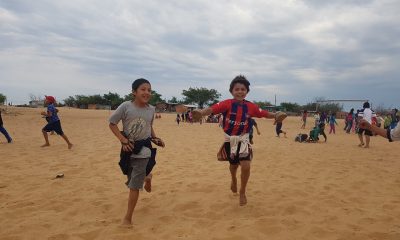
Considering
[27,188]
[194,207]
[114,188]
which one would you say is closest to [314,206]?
[194,207]

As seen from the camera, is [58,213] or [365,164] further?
[365,164]

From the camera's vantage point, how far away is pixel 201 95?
92188mm

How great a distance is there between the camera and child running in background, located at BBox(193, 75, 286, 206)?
4.57 metres

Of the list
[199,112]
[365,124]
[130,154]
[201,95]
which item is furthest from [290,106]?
[130,154]

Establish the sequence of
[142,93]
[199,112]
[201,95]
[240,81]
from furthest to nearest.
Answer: [201,95] → [240,81] → [199,112] → [142,93]

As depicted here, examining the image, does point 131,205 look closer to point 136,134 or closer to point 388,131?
point 136,134

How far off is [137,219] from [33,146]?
8.34 meters

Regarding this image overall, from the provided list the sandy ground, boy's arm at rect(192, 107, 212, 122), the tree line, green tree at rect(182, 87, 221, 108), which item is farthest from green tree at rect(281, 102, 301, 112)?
boy's arm at rect(192, 107, 212, 122)

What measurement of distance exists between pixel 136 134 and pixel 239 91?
5.43ft

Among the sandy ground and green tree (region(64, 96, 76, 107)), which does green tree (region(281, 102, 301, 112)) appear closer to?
green tree (region(64, 96, 76, 107))

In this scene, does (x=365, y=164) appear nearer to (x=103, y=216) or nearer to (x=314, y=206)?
(x=314, y=206)

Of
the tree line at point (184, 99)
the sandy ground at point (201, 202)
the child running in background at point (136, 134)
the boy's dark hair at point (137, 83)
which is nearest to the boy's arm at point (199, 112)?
the child running in background at point (136, 134)

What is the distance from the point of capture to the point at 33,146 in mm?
10883

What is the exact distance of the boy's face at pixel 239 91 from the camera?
4703 mm
